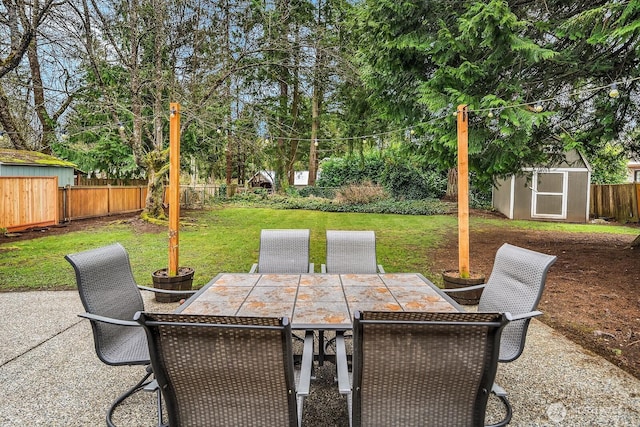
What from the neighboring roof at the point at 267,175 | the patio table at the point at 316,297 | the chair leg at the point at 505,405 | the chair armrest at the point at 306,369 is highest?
the neighboring roof at the point at 267,175

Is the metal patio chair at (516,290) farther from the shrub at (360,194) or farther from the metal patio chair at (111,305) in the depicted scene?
the shrub at (360,194)

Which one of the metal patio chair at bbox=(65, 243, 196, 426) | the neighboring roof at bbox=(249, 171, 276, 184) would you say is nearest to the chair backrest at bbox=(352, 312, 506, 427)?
the metal patio chair at bbox=(65, 243, 196, 426)

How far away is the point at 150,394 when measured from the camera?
2.42 metres

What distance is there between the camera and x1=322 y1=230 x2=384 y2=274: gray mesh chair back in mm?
3689

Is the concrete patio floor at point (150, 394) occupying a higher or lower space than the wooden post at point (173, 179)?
lower

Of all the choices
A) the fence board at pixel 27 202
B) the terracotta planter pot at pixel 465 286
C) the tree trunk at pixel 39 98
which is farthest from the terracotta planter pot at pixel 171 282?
the fence board at pixel 27 202

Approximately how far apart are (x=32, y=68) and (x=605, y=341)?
12.9 meters

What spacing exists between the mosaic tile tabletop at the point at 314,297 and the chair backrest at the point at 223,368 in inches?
18.7

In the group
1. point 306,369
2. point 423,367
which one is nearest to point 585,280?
point 423,367

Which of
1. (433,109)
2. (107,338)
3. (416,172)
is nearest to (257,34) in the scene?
(433,109)

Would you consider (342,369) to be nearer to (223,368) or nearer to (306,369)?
(306,369)

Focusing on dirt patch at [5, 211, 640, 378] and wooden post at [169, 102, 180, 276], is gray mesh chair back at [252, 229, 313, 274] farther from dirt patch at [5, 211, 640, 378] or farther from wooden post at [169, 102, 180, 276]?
dirt patch at [5, 211, 640, 378]

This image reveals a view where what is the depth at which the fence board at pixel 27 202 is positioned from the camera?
8.12 metres

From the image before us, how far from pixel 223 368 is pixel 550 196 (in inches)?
564
